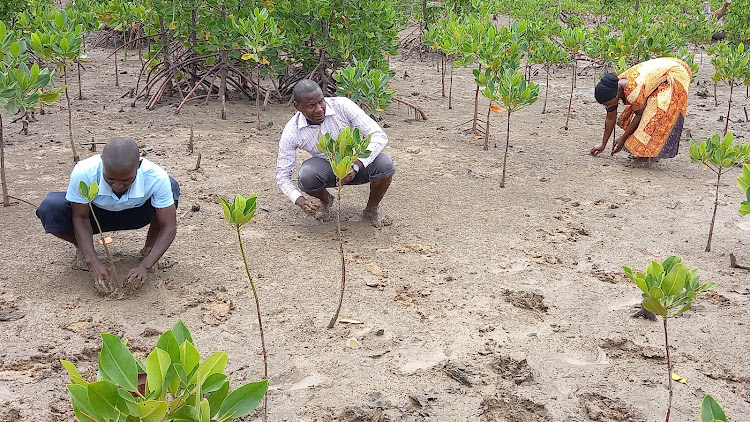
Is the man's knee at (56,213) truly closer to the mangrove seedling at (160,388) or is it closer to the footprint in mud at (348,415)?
the footprint in mud at (348,415)

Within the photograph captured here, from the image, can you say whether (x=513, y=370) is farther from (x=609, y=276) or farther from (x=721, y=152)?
(x=721, y=152)

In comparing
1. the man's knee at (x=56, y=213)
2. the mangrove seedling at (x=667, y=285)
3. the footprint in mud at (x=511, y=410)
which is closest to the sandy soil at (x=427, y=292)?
the footprint in mud at (x=511, y=410)

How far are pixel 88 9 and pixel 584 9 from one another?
1067 cm

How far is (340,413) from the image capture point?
99.2 inches

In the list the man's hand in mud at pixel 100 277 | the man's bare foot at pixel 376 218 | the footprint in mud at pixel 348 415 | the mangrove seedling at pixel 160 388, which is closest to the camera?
the mangrove seedling at pixel 160 388

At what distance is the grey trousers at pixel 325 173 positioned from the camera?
4102 mm

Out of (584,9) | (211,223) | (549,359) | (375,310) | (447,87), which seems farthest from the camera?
(584,9)

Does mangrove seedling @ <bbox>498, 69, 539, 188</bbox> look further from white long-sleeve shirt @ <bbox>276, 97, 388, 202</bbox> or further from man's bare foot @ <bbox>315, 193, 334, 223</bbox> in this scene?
man's bare foot @ <bbox>315, 193, 334, 223</bbox>

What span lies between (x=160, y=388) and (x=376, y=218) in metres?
3.02

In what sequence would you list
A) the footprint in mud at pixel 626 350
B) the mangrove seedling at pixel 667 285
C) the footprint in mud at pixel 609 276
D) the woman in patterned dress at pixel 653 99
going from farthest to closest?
the woman in patterned dress at pixel 653 99 → the footprint in mud at pixel 609 276 → the footprint in mud at pixel 626 350 → the mangrove seedling at pixel 667 285

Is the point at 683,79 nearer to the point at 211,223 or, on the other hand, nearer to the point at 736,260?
the point at 736,260

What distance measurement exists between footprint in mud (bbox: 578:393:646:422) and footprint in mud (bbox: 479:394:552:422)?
157mm

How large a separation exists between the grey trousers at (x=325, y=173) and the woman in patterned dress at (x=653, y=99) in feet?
7.52

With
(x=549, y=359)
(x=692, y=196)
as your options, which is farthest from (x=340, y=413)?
(x=692, y=196)
